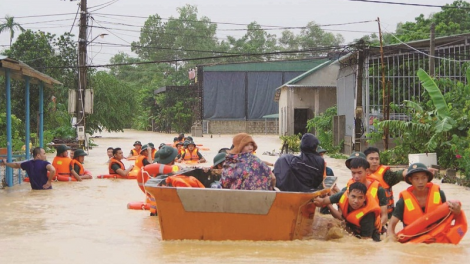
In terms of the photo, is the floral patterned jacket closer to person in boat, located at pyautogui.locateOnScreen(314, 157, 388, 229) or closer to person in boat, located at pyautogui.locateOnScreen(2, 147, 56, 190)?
person in boat, located at pyautogui.locateOnScreen(314, 157, 388, 229)

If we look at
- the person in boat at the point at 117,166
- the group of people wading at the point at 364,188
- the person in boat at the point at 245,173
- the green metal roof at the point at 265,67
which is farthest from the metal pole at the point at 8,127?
the green metal roof at the point at 265,67

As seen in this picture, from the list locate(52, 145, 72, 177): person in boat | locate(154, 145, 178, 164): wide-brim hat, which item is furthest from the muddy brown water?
locate(52, 145, 72, 177): person in boat

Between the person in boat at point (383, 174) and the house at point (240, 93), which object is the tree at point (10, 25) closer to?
the house at point (240, 93)

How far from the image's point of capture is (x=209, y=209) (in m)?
8.27

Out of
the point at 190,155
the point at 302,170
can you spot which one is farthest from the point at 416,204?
the point at 190,155

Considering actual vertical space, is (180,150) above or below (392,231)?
above

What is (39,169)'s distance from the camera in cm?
1516

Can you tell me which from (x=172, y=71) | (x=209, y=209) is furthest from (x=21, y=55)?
(x=172, y=71)

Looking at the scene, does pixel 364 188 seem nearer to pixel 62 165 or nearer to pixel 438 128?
pixel 62 165

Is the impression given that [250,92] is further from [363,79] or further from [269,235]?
[269,235]

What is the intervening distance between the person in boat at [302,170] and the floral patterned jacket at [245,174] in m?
0.36

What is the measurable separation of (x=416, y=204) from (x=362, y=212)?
28.3 inches

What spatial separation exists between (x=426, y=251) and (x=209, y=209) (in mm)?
2463

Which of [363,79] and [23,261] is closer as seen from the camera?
[23,261]
